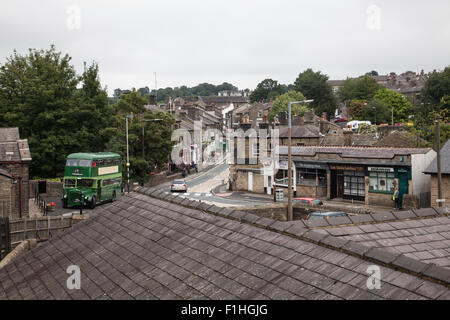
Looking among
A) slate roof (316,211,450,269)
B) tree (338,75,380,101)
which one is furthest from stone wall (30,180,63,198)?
tree (338,75,380,101)

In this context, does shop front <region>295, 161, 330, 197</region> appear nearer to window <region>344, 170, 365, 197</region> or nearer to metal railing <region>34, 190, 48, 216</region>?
window <region>344, 170, 365, 197</region>

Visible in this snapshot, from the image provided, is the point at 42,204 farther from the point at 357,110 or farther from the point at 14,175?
the point at 357,110

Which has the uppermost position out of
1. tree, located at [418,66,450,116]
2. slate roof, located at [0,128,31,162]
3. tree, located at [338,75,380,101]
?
tree, located at [338,75,380,101]

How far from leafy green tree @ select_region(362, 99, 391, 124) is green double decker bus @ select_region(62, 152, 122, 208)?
192 ft

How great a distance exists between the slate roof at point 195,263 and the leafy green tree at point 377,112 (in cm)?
7340

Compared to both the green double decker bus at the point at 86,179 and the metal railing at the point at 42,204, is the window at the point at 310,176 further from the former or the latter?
the metal railing at the point at 42,204

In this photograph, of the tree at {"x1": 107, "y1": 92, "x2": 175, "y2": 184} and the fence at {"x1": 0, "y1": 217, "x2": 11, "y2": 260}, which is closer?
the fence at {"x1": 0, "y1": 217, "x2": 11, "y2": 260}

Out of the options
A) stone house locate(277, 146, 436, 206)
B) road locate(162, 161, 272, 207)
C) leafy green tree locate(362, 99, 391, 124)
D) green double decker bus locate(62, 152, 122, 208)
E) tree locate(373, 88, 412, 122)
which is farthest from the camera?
tree locate(373, 88, 412, 122)

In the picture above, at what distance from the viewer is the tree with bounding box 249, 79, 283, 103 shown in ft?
432

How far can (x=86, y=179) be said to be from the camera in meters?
30.0

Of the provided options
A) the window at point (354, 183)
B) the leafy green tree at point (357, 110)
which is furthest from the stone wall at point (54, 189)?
the leafy green tree at point (357, 110)

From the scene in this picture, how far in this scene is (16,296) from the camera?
7.40m

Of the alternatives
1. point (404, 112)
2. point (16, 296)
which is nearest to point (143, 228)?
point (16, 296)
